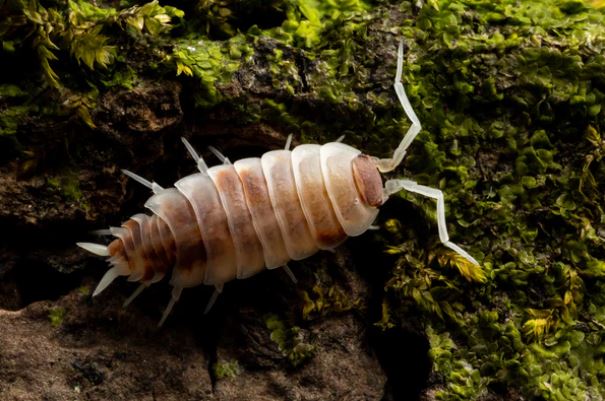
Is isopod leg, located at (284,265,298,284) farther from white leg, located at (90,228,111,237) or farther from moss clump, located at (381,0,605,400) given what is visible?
white leg, located at (90,228,111,237)

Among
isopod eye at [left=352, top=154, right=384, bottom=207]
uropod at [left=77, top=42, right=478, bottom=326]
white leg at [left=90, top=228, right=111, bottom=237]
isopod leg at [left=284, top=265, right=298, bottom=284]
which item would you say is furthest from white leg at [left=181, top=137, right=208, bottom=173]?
isopod eye at [left=352, top=154, right=384, bottom=207]

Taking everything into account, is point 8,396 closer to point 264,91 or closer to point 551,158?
point 264,91

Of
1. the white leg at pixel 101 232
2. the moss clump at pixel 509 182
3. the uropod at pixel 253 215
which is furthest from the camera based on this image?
the moss clump at pixel 509 182

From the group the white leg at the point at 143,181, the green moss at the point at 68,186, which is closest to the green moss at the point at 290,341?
the white leg at the point at 143,181

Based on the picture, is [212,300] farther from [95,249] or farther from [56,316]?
[56,316]

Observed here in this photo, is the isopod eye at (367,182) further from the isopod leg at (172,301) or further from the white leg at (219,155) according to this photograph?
the isopod leg at (172,301)

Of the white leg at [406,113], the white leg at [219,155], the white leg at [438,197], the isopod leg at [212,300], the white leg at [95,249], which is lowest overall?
A: the isopod leg at [212,300]

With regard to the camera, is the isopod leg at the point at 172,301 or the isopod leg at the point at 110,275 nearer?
the isopod leg at the point at 110,275

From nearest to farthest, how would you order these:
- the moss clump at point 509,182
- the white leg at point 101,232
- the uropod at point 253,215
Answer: the uropod at point 253,215 < the white leg at point 101,232 < the moss clump at point 509,182
